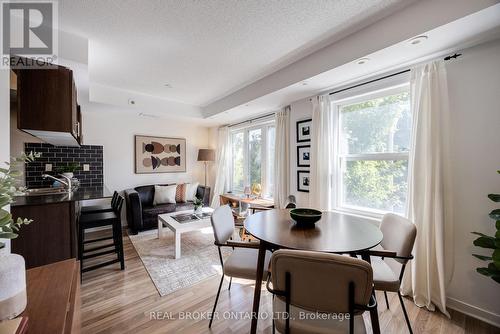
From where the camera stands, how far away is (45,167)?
346 cm

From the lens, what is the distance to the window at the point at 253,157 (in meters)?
4.01

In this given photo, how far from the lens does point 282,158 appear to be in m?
3.46

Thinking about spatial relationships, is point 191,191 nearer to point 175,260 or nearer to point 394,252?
point 175,260

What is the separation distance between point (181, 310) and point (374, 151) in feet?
8.50

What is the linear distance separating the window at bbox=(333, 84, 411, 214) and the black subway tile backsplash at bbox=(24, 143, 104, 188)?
4.21 m

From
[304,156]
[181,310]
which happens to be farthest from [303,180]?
[181,310]

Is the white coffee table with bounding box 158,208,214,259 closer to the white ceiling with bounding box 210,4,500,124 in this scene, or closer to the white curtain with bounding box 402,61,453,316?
the white ceiling with bounding box 210,4,500,124

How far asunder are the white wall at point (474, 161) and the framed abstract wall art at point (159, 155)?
465 centimetres

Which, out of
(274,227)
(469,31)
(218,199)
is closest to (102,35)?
(274,227)

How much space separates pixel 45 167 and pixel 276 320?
427 cm

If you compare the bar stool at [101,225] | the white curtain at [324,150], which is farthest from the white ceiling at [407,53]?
the bar stool at [101,225]

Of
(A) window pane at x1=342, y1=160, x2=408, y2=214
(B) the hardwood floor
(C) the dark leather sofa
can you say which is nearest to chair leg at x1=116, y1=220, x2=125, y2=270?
(B) the hardwood floor

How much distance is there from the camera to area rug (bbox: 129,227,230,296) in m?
2.27

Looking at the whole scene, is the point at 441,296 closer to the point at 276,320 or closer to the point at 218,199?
the point at 276,320
